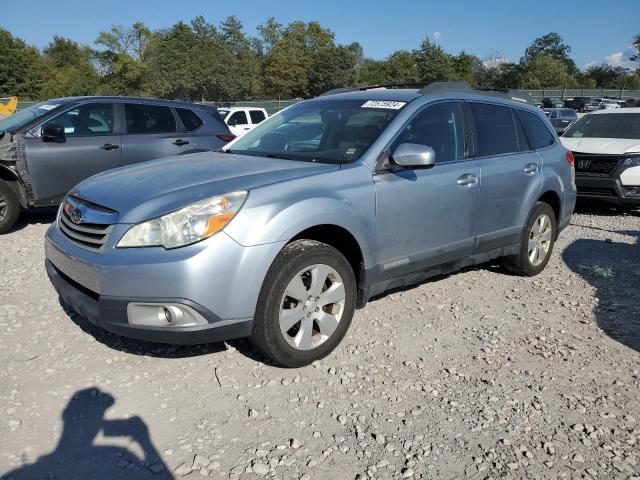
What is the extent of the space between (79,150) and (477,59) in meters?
114

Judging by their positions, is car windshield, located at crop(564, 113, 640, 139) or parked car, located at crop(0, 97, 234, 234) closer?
parked car, located at crop(0, 97, 234, 234)

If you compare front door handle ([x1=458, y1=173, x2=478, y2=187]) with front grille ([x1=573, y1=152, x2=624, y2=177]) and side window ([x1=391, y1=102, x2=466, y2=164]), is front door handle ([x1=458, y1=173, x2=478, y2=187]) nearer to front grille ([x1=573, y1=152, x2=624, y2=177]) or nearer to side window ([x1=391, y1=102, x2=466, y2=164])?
side window ([x1=391, y1=102, x2=466, y2=164])

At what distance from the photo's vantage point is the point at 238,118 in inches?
733

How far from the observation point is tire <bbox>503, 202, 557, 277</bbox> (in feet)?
17.3

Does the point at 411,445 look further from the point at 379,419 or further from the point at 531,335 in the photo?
the point at 531,335

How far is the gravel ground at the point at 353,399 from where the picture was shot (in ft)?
8.62

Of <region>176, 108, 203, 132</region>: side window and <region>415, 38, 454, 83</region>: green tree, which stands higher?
<region>415, 38, 454, 83</region>: green tree

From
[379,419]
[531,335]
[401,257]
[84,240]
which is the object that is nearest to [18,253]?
[84,240]

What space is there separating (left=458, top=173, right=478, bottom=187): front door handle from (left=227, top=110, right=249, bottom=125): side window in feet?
48.3

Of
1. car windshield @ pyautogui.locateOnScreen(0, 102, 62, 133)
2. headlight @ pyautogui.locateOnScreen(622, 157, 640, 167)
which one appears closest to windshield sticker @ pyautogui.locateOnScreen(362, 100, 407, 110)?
car windshield @ pyautogui.locateOnScreen(0, 102, 62, 133)

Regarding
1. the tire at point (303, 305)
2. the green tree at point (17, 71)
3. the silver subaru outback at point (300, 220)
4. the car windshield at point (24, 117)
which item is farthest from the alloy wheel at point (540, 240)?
the green tree at point (17, 71)

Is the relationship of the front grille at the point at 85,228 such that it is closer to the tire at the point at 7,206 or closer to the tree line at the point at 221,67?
the tire at the point at 7,206

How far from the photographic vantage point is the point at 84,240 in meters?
3.33

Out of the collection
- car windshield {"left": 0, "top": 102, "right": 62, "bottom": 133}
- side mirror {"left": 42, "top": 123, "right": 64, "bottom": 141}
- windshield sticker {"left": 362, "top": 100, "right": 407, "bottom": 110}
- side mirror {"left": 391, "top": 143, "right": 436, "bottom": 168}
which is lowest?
side mirror {"left": 391, "top": 143, "right": 436, "bottom": 168}
